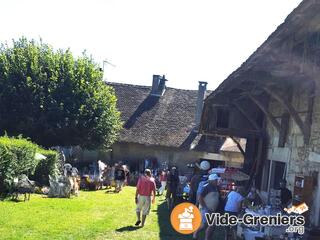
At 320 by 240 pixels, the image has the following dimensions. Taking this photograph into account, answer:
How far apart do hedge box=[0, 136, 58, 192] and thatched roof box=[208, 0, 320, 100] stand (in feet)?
34.6

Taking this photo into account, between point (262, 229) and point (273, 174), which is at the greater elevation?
→ point (273, 174)

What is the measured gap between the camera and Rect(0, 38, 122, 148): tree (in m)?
25.7

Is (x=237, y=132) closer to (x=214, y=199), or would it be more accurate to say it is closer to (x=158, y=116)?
(x=214, y=199)

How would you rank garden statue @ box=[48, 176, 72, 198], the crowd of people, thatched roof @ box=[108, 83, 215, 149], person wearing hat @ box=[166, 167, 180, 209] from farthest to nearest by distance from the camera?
1. thatched roof @ box=[108, 83, 215, 149]
2. garden statue @ box=[48, 176, 72, 198]
3. person wearing hat @ box=[166, 167, 180, 209]
4. the crowd of people

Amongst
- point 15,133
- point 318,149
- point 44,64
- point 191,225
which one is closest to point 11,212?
point 191,225

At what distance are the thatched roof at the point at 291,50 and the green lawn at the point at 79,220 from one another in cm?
461

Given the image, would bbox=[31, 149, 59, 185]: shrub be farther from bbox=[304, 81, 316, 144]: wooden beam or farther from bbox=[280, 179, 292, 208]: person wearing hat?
bbox=[304, 81, 316, 144]: wooden beam

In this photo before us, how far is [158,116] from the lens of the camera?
3447 cm

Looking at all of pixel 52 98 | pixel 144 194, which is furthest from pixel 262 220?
pixel 52 98

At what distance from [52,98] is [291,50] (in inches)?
770

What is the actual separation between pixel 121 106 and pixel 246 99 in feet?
71.2

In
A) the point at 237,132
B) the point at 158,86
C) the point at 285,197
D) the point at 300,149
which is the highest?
the point at 158,86

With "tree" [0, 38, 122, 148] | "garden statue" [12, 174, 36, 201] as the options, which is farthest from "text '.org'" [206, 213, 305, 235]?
"tree" [0, 38, 122, 148]

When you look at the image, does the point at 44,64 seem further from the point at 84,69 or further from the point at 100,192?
the point at 100,192
